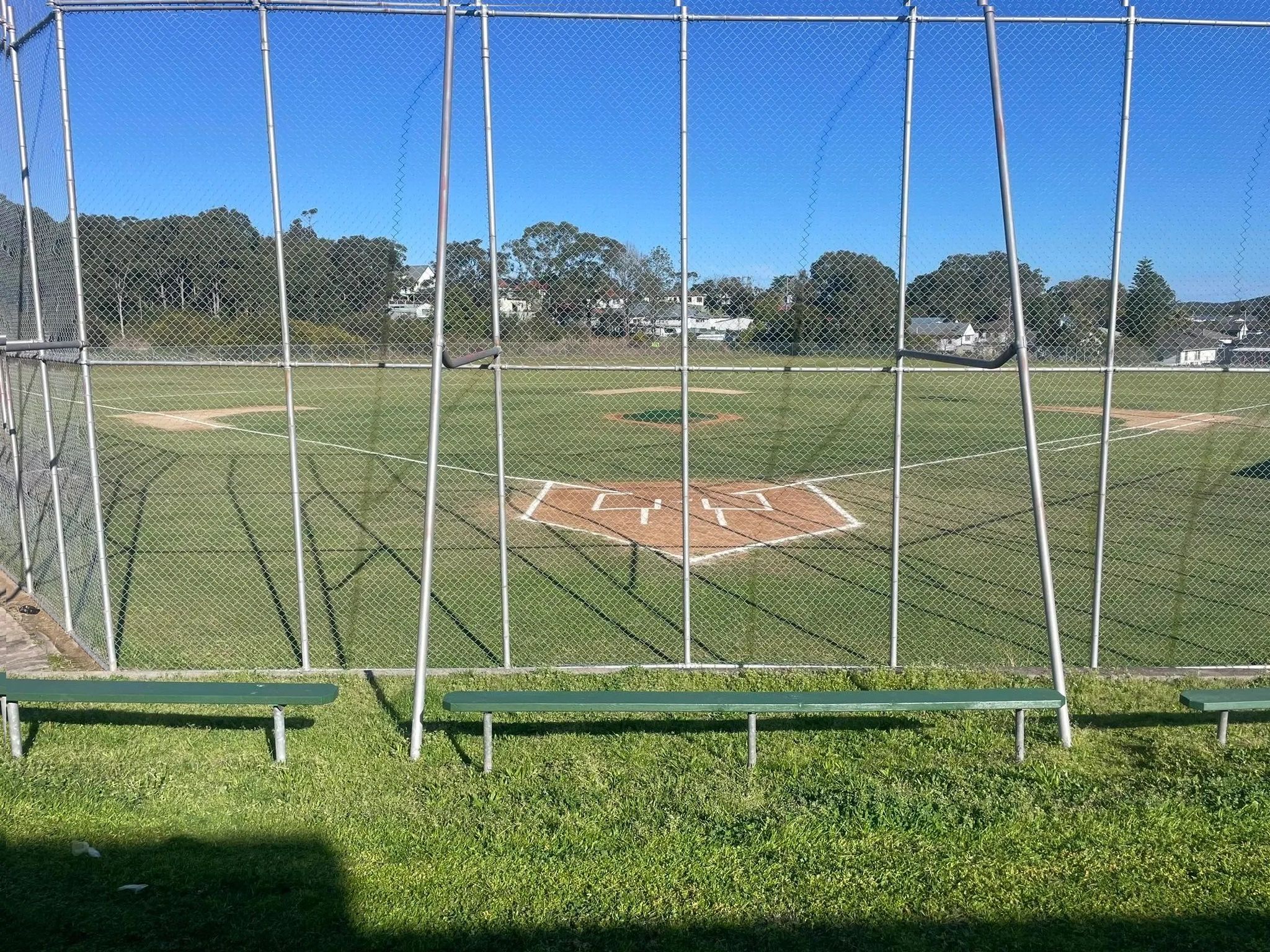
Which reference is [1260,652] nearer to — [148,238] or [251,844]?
[251,844]

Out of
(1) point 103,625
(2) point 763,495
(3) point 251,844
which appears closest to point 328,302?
(1) point 103,625

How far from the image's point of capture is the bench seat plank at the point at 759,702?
5379mm

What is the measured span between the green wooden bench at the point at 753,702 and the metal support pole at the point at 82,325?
3.19 m

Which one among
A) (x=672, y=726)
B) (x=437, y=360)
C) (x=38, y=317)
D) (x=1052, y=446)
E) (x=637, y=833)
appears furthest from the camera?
(x=1052, y=446)

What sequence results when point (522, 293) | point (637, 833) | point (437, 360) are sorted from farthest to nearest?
point (522, 293) → point (437, 360) → point (637, 833)

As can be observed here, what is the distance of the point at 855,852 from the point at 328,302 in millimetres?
5160

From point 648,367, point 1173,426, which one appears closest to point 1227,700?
point 648,367

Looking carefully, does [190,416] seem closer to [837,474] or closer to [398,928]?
[837,474]

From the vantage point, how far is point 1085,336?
7.38 meters

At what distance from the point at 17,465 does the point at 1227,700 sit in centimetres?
971

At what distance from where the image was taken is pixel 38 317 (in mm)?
7828

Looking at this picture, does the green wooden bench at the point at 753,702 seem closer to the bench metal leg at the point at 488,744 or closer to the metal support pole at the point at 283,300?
the bench metal leg at the point at 488,744

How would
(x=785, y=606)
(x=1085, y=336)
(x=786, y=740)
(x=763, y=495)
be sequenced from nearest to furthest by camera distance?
(x=786, y=740), (x=1085, y=336), (x=785, y=606), (x=763, y=495)

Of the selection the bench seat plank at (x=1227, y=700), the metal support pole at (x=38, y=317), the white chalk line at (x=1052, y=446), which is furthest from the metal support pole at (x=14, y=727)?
the white chalk line at (x=1052, y=446)
